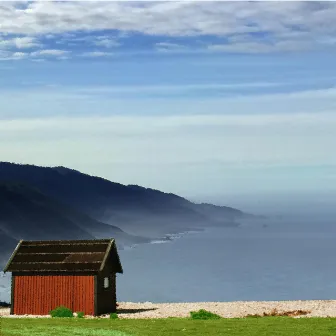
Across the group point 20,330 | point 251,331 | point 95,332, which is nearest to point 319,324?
point 251,331

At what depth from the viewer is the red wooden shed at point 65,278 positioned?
5234 centimetres

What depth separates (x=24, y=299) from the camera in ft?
176

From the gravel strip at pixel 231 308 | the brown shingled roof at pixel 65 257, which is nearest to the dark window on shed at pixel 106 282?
the brown shingled roof at pixel 65 257

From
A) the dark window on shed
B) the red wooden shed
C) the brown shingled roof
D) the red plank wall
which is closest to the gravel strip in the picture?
the red plank wall

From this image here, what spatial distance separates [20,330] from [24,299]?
1979 cm

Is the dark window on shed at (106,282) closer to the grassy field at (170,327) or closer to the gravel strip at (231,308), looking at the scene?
the gravel strip at (231,308)

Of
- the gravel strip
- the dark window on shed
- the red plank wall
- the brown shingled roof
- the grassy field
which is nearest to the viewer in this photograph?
the grassy field

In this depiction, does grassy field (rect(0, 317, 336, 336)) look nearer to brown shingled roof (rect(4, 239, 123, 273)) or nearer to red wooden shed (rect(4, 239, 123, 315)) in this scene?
red wooden shed (rect(4, 239, 123, 315))

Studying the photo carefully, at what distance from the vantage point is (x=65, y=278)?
173 feet

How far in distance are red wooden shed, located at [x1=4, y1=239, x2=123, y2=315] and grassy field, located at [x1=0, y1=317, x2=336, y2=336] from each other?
982 cm

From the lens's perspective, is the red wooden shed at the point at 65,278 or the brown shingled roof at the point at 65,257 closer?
the red wooden shed at the point at 65,278

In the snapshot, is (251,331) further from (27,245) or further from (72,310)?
(27,245)

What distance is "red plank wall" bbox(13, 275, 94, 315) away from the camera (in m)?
52.3

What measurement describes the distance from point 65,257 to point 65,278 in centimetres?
195
